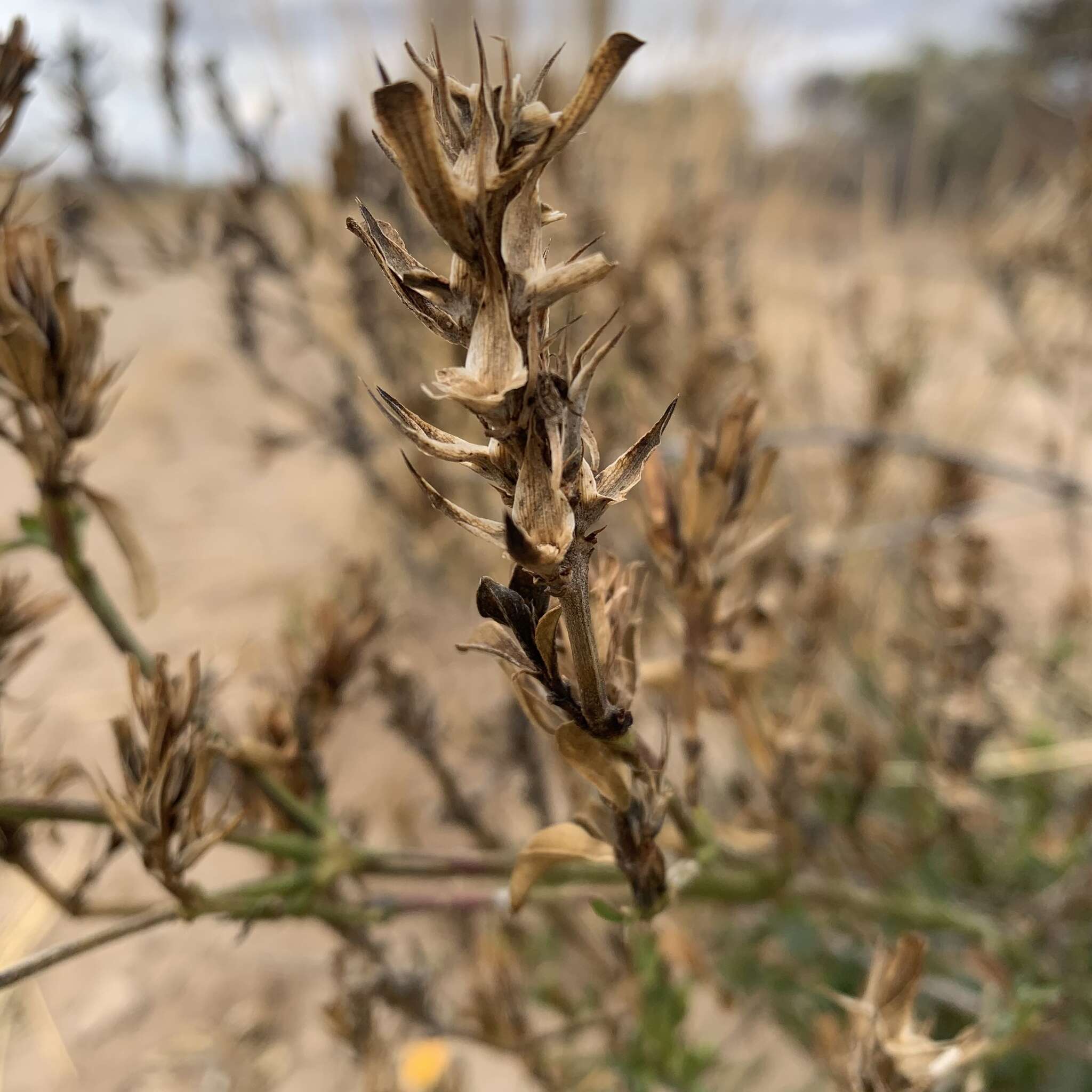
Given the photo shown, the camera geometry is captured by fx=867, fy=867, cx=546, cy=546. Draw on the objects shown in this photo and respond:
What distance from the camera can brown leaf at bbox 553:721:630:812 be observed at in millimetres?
247

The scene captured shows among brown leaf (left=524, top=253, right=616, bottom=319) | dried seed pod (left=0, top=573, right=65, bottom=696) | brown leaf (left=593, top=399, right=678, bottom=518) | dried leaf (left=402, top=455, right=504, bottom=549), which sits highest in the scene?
brown leaf (left=524, top=253, right=616, bottom=319)

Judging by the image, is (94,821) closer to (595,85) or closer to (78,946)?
(78,946)

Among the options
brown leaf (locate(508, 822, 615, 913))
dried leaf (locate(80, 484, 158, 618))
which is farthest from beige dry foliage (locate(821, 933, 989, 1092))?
dried leaf (locate(80, 484, 158, 618))

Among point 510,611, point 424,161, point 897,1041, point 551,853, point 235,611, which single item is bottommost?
point 235,611

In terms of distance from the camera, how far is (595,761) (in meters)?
0.26

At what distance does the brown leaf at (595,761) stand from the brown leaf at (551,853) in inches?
1.3

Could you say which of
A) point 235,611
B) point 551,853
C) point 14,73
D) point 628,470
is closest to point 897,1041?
point 551,853

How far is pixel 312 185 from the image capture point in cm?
240

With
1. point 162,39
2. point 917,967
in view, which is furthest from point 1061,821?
point 162,39

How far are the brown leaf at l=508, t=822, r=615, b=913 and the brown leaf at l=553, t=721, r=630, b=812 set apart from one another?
0.03 meters

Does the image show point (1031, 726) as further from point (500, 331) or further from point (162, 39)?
point (162, 39)

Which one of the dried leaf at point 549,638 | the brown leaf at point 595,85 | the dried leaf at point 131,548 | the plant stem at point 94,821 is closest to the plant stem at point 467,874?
the plant stem at point 94,821

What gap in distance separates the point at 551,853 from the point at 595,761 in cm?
6

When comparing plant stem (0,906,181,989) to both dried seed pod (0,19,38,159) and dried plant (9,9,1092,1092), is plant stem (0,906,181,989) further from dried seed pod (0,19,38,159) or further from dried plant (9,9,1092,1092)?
dried seed pod (0,19,38,159)
